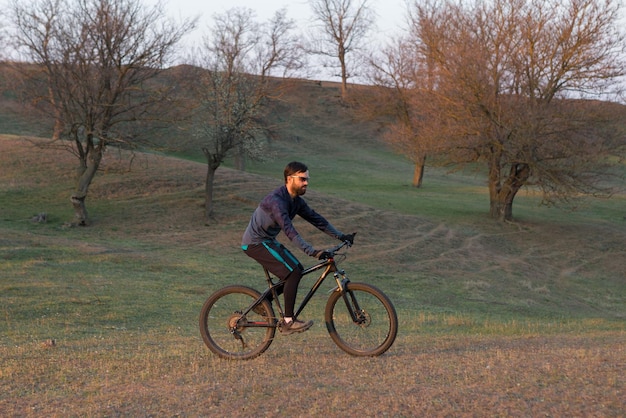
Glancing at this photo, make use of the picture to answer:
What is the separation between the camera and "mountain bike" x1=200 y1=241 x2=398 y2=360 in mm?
6910

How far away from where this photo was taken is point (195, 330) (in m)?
10.5

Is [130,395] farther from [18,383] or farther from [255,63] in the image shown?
[255,63]

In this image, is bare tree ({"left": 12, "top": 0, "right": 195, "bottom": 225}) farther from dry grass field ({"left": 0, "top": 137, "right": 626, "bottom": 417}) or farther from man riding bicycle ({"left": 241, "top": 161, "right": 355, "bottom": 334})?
man riding bicycle ({"left": 241, "top": 161, "right": 355, "bottom": 334})

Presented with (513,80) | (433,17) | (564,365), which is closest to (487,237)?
(513,80)

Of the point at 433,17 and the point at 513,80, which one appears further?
the point at 433,17

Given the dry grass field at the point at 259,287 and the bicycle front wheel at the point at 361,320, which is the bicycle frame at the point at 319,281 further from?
the dry grass field at the point at 259,287

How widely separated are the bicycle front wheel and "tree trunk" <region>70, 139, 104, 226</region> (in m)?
Result: 21.0

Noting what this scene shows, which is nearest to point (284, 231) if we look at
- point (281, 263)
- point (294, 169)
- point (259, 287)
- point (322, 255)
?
point (281, 263)

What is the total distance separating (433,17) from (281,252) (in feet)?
98.1

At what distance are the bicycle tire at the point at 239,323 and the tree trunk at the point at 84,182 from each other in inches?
793

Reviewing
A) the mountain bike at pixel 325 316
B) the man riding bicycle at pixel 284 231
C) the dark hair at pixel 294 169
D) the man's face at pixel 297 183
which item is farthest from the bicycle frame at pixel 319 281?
the dark hair at pixel 294 169

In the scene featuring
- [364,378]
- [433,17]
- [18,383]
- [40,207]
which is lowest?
[40,207]

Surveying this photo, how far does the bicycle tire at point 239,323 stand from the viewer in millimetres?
7141

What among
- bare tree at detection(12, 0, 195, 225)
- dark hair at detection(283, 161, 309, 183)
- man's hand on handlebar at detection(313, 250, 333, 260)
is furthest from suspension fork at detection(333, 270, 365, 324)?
bare tree at detection(12, 0, 195, 225)
